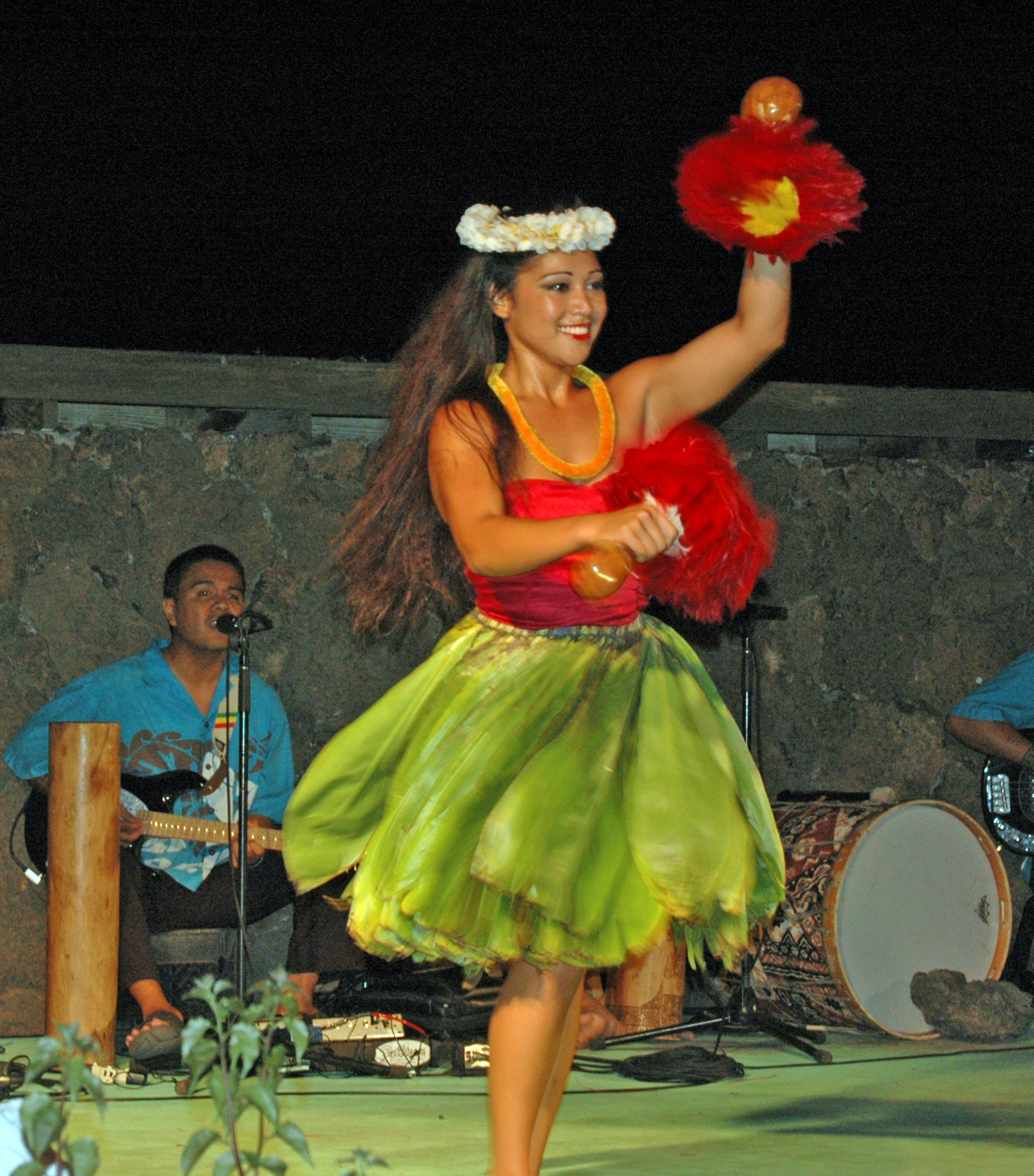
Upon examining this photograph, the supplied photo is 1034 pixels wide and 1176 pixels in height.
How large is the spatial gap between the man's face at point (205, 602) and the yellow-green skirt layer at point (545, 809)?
214 cm

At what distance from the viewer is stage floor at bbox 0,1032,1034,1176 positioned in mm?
2689

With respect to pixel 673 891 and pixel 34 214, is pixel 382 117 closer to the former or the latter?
pixel 34 214

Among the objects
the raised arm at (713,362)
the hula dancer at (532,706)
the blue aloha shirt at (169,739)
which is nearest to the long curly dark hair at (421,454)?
the hula dancer at (532,706)

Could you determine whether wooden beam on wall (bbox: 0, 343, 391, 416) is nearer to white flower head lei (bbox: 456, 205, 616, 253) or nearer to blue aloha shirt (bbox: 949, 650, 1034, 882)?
blue aloha shirt (bbox: 949, 650, 1034, 882)

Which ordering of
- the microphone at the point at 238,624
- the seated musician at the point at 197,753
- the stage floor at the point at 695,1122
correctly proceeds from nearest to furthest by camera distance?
the stage floor at the point at 695,1122
the microphone at the point at 238,624
the seated musician at the point at 197,753

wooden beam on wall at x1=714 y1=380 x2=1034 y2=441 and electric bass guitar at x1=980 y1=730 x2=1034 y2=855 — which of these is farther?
wooden beam on wall at x1=714 y1=380 x2=1034 y2=441

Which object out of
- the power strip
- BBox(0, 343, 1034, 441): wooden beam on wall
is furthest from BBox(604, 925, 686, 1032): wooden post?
BBox(0, 343, 1034, 441): wooden beam on wall

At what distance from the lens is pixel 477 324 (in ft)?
8.37

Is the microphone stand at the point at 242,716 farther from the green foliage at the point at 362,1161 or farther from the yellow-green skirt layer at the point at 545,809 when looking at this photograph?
the green foliage at the point at 362,1161

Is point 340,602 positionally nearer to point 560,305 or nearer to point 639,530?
point 560,305

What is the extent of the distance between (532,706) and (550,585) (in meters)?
0.21

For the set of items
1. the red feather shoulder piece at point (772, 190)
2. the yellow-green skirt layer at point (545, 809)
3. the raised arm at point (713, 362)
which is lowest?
the yellow-green skirt layer at point (545, 809)

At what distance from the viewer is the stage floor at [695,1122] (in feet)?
8.82

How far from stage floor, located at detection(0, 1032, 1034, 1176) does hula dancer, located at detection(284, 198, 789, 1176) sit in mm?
507
